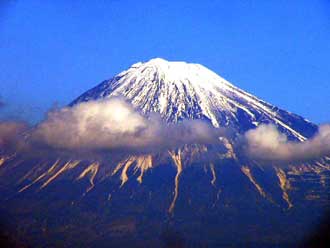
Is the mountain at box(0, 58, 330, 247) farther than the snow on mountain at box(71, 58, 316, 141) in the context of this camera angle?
No

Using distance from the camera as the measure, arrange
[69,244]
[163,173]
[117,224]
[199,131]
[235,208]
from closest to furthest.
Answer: [69,244]
[117,224]
[235,208]
[163,173]
[199,131]

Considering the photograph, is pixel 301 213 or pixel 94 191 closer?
pixel 301 213

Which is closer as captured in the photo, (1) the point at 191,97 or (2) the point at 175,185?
(2) the point at 175,185

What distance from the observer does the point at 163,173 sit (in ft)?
283

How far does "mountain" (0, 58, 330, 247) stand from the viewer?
64125 mm

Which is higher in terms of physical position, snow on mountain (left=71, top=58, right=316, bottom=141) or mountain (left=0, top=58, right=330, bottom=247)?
snow on mountain (left=71, top=58, right=316, bottom=141)

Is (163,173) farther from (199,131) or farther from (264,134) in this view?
(264,134)

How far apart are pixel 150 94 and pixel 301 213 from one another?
3695cm

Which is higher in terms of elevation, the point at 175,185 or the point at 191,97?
the point at 191,97

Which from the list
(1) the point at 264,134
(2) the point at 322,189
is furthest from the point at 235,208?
(1) the point at 264,134

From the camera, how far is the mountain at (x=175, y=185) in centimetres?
6412

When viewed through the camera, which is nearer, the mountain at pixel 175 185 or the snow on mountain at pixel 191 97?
the mountain at pixel 175 185

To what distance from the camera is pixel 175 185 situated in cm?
8181

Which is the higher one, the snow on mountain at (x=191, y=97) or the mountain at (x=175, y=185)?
A: the snow on mountain at (x=191, y=97)
